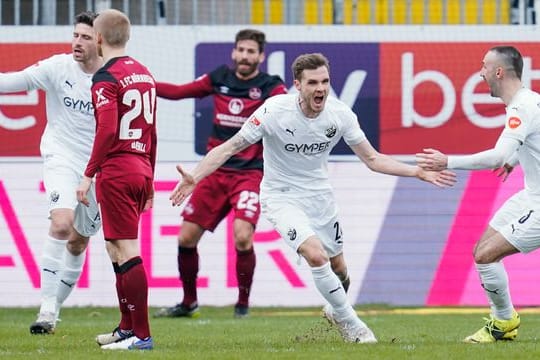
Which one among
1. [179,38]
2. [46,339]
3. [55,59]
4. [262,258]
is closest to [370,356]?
[46,339]

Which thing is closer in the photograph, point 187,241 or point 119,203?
point 119,203

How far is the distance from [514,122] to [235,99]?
4361 millimetres

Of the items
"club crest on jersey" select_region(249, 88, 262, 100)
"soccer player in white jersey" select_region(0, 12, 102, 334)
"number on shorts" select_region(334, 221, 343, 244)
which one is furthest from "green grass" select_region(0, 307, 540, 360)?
"club crest on jersey" select_region(249, 88, 262, 100)

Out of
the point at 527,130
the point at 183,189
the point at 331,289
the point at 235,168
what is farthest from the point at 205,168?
the point at 235,168

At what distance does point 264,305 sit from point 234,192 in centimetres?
270

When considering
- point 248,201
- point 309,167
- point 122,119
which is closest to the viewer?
point 122,119

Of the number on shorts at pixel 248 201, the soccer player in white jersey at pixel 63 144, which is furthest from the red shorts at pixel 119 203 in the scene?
the number on shorts at pixel 248 201

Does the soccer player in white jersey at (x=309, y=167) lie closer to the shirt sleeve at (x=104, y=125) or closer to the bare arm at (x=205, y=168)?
the bare arm at (x=205, y=168)

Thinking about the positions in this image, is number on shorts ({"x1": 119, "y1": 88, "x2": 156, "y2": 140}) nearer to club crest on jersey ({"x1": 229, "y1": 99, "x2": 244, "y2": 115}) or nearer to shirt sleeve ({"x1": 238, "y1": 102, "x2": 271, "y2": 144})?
shirt sleeve ({"x1": 238, "y1": 102, "x2": 271, "y2": 144})

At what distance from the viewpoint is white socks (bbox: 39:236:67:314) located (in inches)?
432

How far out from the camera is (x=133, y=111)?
9016mm

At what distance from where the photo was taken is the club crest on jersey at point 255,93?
13297 mm

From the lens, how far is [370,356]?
848 centimetres

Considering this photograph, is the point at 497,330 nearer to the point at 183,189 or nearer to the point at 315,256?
the point at 315,256
